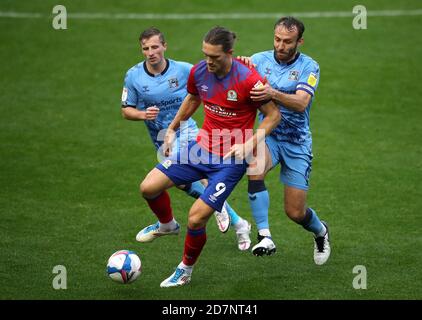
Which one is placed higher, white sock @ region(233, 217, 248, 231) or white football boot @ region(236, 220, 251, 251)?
white sock @ region(233, 217, 248, 231)

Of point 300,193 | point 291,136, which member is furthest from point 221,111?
point 300,193

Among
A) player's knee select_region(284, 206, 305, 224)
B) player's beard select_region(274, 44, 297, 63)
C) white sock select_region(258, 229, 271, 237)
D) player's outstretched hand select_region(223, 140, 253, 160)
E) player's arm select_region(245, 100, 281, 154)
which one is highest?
player's beard select_region(274, 44, 297, 63)

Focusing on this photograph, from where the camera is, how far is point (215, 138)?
9.91m

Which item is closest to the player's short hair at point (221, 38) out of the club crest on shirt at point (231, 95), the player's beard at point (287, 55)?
the club crest on shirt at point (231, 95)

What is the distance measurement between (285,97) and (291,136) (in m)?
0.99

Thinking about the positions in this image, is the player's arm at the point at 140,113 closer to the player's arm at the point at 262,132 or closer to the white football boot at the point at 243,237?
the player's arm at the point at 262,132

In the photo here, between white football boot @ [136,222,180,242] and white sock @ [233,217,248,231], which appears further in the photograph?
white sock @ [233,217,248,231]

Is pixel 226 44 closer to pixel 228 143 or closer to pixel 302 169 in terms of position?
pixel 228 143

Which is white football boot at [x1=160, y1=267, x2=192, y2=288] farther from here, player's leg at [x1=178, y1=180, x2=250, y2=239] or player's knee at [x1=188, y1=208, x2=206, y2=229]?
player's leg at [x1=178, y1=180, x2=250, y2=239]

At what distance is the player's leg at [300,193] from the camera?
10605mm

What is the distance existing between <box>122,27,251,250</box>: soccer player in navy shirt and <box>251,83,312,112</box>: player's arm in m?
1.96

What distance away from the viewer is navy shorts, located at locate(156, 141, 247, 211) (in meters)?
9.64

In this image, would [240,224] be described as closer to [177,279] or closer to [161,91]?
[177,279]

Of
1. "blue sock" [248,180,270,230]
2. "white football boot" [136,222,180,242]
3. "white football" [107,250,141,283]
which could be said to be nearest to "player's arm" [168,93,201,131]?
"blue sock" [248,180,270,230]
